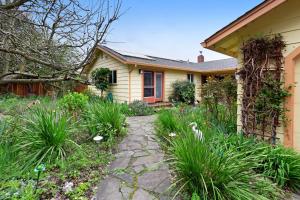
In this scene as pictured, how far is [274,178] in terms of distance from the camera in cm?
336

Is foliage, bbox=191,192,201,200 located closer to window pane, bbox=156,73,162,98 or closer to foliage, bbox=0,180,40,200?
foliage, bbox=0,180,40,200

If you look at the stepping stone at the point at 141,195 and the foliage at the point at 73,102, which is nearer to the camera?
the stepping stone at the point at 141,195

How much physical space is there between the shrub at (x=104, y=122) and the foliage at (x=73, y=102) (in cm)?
61

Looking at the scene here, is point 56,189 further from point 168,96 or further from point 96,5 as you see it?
point 168,96

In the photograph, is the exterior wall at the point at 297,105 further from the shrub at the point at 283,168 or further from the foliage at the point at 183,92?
the foliage at the point at 183,92

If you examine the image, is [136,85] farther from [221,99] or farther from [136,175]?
[136,175]

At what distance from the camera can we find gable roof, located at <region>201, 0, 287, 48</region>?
4066mm

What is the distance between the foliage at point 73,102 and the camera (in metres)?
5.91

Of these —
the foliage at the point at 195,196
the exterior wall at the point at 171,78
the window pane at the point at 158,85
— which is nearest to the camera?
the foliage at the point at 195,196

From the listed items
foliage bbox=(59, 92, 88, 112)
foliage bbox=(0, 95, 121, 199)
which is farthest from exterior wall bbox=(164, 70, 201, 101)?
foliage bbox=(0, 95, 121, 199)

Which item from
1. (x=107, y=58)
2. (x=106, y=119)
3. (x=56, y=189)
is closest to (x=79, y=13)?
(x=106, y=119)

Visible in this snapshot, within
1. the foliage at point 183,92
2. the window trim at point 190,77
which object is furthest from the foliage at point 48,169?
the window trim at point 190,77

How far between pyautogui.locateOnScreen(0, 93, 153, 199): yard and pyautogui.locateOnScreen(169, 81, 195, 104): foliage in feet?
27.6

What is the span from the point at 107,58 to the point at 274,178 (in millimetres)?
11756
